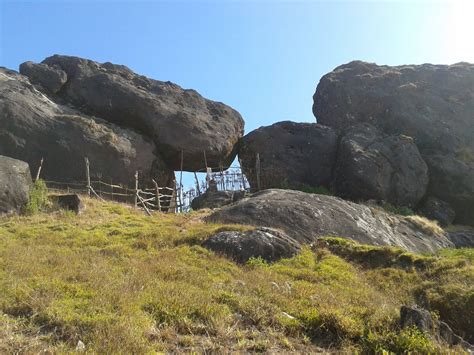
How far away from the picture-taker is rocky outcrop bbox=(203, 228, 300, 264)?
1319cm

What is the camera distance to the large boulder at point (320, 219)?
59.5ft

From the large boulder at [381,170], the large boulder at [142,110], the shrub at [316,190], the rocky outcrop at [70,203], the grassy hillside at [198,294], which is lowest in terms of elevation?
the grassy hillside at [198,294]

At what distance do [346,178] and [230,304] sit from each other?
82.1 feet

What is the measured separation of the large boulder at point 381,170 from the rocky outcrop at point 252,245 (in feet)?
58.4

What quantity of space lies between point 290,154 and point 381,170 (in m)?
6.82

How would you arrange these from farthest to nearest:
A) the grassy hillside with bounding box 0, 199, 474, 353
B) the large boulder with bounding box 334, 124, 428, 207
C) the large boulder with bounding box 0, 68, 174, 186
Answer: the large boulder with bounding box 334, 124, 428, 207 → the large boulder with bounding box 0, 68, 174, 186 → the grassy hillside with bounding box 0, 199, 474, 353

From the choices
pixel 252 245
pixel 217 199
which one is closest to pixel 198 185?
pixel 217 199

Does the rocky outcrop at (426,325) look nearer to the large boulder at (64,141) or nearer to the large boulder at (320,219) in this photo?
the large boulder at (320,219)

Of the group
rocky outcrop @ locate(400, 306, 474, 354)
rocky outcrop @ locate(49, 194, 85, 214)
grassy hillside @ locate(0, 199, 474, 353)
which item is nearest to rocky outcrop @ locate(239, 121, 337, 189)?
rocky outcrop @ locate(49, 194, 85, 214)

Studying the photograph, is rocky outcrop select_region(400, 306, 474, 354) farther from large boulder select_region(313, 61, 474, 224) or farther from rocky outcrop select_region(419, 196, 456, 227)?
large boulder select_region(313, 61, 474, 224)

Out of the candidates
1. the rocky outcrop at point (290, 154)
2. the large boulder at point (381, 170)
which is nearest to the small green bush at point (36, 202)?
the rocky outcrop at point (290, 154)

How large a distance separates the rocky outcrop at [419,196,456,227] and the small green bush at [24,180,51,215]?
23.7 metres

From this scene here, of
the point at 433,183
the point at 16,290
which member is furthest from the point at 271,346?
the point at 433,183

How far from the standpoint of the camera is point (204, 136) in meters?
32.8
